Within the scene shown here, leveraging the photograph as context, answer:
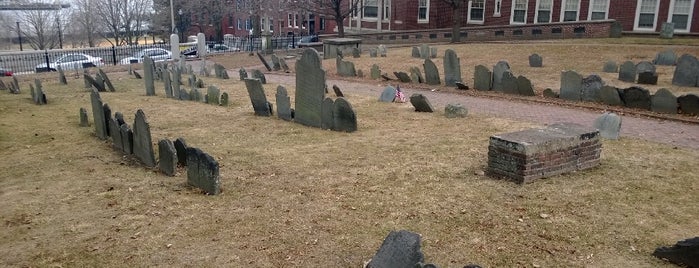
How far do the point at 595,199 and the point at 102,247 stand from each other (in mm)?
5781

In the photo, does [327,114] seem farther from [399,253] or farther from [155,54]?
[155,54]

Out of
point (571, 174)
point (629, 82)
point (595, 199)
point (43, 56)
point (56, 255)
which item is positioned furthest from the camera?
point (43, 56)

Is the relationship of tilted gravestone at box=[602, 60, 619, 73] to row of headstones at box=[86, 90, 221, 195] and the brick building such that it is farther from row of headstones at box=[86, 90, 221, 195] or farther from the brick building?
row of headstones at box=[86, 90, 221, 195]

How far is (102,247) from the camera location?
521 cm

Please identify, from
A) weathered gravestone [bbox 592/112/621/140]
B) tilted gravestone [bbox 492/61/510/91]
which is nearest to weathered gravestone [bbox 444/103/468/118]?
weathered gravestone [bbox 592/112/621/140]

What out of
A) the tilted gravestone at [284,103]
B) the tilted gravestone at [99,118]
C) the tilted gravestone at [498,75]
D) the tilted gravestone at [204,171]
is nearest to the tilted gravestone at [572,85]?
the tilted gravestone at [498,75]

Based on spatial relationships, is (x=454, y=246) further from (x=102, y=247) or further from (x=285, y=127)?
(x=285, y=127)

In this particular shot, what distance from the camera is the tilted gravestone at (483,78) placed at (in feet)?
51.9

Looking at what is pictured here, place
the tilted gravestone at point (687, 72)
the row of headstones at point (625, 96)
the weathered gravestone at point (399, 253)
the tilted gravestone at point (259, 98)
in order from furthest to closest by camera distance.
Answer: the tilted gravestone at point (687, 72)
the tilted gravestone at point (259, 98)
the row of headstones at point (625, 96)
the weathered gravestone at point (399, 253)

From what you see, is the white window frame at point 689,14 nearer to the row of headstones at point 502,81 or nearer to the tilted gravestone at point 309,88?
the row of headstones at point 502,81

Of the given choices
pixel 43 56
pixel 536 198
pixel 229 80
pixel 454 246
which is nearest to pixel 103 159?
pixel 454 246

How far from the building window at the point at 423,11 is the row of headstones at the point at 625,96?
25.0 metres

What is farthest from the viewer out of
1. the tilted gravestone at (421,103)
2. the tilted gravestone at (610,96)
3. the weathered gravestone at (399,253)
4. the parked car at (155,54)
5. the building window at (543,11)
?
the building window at (543,11)

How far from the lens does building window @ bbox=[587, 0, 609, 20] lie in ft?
99.3
